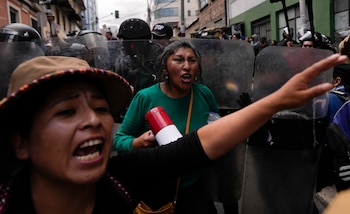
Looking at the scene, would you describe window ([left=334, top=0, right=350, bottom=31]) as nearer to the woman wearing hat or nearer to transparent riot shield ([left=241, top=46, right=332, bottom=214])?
transparent riot shield ([left=241, top=46, right=332, bottom=214])

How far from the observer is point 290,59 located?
2312mm

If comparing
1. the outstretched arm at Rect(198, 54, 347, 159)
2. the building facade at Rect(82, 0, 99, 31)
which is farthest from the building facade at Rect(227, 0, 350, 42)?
the building facade at Rect(82, 0, 99, 31)

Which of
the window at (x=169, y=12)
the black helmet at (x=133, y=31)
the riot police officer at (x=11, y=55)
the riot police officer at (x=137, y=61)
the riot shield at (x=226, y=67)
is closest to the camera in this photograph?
the riot shield at (x=226, y=67)

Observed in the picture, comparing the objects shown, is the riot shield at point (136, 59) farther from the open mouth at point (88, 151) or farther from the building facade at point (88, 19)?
the building facade at point (88, 19)

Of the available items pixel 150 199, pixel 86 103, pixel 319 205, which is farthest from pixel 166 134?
pixel 319 205

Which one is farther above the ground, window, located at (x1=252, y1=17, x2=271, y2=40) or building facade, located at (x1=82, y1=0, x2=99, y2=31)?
building facade, located at (x1=82, y1=0, x2=99, y2=31)

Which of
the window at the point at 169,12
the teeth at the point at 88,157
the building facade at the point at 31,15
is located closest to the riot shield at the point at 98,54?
the teeth at the point at 88,157

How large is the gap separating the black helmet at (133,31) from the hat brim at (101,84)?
115 inches

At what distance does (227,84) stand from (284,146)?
777mm

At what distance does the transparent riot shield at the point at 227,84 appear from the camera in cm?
271

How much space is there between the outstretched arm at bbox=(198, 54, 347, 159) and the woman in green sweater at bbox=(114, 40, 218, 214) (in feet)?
2.22

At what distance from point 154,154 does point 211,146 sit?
9.9 inches

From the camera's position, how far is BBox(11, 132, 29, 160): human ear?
4.25ft

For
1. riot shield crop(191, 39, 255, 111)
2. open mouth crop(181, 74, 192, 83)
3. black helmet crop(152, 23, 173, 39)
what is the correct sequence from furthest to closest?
black helmet crop(152, 23, 173, 39)
riot shield crop(191, 39, 255, 111)
open mouth crop(181, 74, 192, 83)
